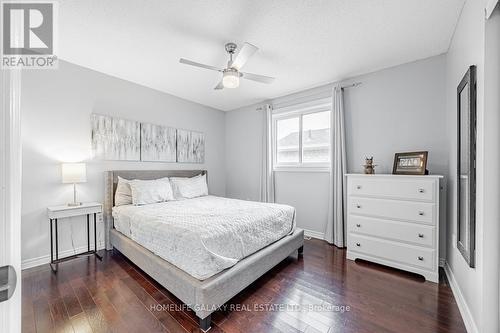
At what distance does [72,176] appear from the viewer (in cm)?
268

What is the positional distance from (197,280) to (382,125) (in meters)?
3.09

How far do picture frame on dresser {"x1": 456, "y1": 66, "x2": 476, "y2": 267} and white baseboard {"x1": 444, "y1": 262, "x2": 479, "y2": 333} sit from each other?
0.41 metres

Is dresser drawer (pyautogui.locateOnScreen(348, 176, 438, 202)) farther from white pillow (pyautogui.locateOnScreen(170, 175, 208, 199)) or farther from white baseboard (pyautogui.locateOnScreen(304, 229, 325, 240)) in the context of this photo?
white pillow (pyautogui.locateOnScreen(170, 175, 208, 199))

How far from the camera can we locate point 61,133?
2.83m

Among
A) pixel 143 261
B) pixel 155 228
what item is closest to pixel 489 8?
pixel 155 228

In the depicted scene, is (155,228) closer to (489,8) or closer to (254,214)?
(254,214)

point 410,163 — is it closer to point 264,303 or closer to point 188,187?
point 264,303

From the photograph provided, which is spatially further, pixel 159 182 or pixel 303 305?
pixel 159 182

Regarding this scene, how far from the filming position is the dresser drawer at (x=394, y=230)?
2398mm

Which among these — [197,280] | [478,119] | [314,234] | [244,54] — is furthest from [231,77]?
[314,234]

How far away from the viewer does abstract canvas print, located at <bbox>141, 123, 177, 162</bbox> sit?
369cm

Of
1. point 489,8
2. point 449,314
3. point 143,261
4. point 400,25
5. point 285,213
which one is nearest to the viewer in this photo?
point 489,8

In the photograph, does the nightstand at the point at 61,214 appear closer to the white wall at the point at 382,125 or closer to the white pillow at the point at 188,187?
the white pillow at the point at 188,187

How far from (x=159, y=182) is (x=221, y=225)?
187 cm
